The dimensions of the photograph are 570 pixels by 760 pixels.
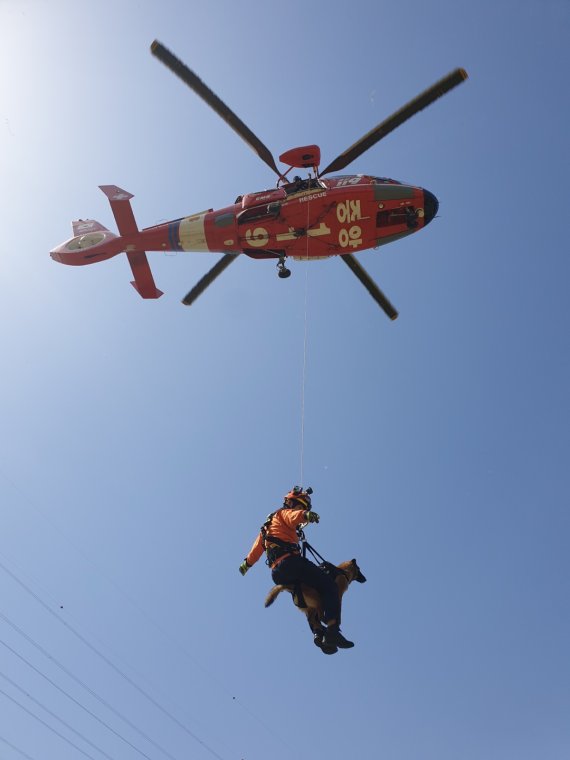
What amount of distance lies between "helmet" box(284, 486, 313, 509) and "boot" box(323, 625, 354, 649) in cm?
188

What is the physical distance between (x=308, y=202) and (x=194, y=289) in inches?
171

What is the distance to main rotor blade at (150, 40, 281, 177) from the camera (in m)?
11.5

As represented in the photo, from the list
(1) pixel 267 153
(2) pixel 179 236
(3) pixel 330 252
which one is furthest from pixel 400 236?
(2) pixel 179 236

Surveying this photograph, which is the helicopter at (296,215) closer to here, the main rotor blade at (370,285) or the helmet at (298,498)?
the main rotor blade at (370,285)

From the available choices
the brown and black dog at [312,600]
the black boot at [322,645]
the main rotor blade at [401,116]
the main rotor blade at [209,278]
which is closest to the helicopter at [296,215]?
the main rotor blade at [401,116]

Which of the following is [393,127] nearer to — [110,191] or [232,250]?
[232,250]

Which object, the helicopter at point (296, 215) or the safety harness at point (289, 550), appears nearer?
the safety harness at point (289, 550)

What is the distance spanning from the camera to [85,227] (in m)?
15.3

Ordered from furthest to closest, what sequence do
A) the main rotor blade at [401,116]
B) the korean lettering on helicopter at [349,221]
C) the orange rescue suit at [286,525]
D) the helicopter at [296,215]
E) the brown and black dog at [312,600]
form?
the korean lettering on helicopter at [349,221], the helicopter at [296,215], the main rotor blade at [401,116], the orange rescue suit at [286,525], the brown and black dog at [312,600]

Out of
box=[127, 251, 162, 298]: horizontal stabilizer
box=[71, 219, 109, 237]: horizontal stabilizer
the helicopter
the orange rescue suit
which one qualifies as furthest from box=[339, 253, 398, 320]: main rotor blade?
the orange rescue suit

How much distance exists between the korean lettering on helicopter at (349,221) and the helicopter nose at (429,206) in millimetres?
1449

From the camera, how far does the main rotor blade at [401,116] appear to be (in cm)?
1113

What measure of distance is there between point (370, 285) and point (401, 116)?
4173 mm

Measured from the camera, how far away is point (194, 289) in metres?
15.5
